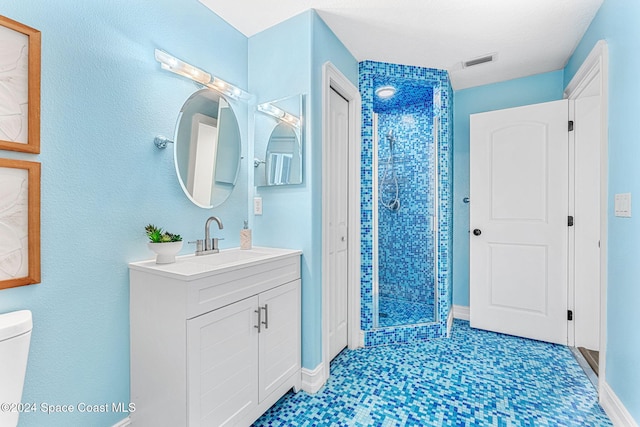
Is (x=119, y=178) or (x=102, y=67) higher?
(x=102, y=67)

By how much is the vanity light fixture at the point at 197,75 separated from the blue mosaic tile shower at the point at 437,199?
103 cm

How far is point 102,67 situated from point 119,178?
1.64ft

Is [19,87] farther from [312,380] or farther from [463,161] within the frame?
[463,161]

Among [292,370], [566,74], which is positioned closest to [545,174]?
[566,74]

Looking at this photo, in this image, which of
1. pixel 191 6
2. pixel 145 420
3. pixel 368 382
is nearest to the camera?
pixel 145 420

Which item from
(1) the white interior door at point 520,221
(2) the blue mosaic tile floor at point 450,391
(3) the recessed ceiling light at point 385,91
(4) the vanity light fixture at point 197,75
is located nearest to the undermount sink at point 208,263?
(2) the blue mosaic tile floor at point 450,391

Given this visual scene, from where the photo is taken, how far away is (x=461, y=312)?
3.01 meters

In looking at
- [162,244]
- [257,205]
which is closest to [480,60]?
[257,205]

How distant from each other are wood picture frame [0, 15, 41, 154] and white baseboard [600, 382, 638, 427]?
286 cm

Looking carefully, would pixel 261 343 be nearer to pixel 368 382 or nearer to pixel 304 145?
pixel 368 382

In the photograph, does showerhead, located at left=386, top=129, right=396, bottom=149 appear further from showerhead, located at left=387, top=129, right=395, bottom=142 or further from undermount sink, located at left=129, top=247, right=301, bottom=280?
undermount sink, located at left=129, top=247, right=301, bottom=280

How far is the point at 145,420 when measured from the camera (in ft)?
4.36

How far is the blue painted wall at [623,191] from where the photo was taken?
1.39m

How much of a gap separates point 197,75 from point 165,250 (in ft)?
3.26
